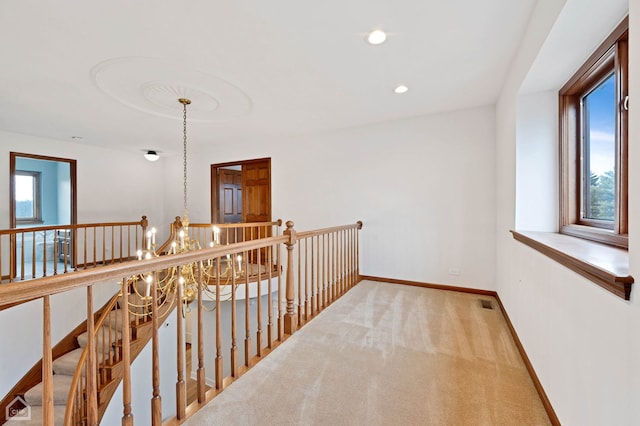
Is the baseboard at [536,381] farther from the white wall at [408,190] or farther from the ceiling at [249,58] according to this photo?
the ceiling at [249,58]

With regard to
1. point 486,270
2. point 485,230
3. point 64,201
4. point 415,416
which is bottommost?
point 415,416

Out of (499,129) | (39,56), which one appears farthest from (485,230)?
(39,56)

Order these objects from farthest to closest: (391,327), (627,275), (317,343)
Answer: (391,327) < (317,343) < (627,275)

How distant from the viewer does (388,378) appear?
1.79m

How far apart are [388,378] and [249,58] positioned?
263 cm

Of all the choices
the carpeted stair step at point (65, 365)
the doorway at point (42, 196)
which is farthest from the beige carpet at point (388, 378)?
the doorway at point (42, 196)

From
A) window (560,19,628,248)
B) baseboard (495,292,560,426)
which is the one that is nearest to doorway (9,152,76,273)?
baseboard (495,292,560,426)

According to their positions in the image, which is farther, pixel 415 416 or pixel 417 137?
pixel 417 137

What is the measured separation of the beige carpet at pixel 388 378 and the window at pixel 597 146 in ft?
3.43

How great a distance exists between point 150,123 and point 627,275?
4861mm

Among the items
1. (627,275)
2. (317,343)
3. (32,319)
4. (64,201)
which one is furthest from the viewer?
(64,201)

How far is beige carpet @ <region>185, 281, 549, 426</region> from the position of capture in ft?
4.86

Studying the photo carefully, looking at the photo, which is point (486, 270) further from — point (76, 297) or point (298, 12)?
point (76, 297)

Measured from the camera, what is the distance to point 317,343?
87.7 inches
